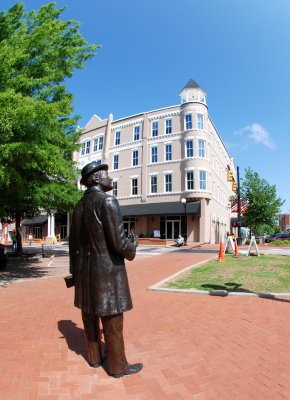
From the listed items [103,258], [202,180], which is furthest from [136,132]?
[103,258]

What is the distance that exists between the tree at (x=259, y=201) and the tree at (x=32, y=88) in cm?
2648

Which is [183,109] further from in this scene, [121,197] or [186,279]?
[186,279]

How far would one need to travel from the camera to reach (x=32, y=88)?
9.22 metres

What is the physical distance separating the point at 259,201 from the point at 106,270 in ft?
107

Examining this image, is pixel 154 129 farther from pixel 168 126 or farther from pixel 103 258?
pixel 103 258

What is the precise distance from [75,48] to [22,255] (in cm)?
1282

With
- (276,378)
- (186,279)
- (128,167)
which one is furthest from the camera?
(128,167)

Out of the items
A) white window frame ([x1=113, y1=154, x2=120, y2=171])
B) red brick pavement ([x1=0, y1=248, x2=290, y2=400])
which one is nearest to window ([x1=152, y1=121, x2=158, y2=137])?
white window frame ([x1=113, y1=154, x2=120, y2=171])

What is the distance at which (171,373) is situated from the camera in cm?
353

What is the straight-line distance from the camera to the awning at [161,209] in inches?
1246

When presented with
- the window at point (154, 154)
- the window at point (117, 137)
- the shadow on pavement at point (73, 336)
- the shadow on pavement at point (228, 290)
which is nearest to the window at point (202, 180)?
the window at point (154, 154)

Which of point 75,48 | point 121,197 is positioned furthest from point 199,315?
point 121,197

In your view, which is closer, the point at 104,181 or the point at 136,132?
the point at 104,181

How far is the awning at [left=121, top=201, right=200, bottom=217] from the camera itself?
31.6m
